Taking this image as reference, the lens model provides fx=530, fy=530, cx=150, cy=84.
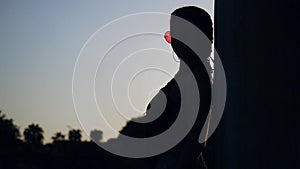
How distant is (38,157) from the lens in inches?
813

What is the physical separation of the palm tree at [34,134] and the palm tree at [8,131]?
51 cm

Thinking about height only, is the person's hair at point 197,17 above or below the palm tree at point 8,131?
below

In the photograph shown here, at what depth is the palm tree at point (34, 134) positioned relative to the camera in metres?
23.6

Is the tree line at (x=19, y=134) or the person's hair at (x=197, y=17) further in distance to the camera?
the tree line at (x=19, y=134)

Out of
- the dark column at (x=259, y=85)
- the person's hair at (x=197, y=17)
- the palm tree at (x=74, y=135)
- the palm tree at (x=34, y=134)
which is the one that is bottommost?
the dark column at (x=259, y=85)

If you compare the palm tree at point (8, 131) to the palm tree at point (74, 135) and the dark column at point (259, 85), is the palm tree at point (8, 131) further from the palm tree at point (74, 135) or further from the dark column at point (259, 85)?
the dark column at point (259, 85)

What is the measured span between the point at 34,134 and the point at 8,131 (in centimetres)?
135

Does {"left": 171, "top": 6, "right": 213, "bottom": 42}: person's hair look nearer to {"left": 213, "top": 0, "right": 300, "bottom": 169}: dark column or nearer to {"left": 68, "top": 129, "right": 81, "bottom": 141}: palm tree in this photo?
{"left": 213, "top": 0, "right": 300, "bottom": 169}: dark column

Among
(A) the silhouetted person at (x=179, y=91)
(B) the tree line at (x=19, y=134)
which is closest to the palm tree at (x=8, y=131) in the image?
(B) the tree line at (x=19, y=134)

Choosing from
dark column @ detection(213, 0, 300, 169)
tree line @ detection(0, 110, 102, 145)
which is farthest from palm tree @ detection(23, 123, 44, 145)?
dark column @ detection(213, 0, 300, 169)

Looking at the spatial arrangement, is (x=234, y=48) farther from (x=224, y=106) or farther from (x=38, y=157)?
(x=38, y=157)

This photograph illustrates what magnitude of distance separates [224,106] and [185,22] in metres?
0.43

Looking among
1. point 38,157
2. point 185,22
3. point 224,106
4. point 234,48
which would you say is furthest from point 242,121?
point 38,157

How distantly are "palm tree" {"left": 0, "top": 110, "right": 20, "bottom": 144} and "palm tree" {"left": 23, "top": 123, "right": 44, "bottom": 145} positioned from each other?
1.67 feet
